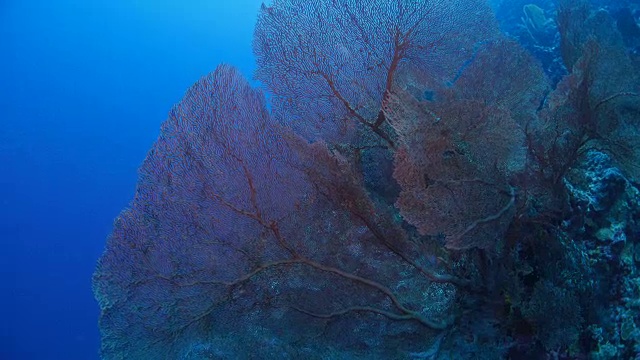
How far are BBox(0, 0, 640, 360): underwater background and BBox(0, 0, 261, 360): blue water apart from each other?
938 inches

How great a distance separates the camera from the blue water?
2172 cm

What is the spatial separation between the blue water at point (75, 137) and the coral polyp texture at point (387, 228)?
23.9 metres

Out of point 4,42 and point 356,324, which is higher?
point 4,42

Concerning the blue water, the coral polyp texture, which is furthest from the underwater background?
the blue water

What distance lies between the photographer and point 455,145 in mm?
2404

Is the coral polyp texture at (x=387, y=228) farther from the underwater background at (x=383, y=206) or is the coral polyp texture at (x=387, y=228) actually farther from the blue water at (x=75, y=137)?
the blue water at (x=75, y=137)

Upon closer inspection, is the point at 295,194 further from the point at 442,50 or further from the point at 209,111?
the point at 442,50

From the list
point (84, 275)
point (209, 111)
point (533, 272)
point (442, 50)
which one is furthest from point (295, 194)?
point (84, 275)

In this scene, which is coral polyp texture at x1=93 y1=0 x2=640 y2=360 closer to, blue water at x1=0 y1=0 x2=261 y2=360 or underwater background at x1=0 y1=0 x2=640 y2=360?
underwater background at x1=0 y1=0 x2=640 y2=360

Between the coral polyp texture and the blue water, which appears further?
the blue water

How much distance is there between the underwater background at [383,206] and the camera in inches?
96.4

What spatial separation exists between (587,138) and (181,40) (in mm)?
45833

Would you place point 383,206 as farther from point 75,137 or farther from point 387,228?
point 75,137

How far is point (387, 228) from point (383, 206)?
215 millimetres
